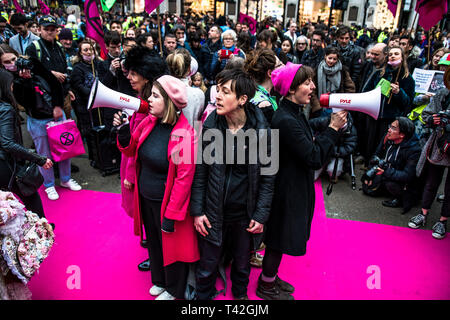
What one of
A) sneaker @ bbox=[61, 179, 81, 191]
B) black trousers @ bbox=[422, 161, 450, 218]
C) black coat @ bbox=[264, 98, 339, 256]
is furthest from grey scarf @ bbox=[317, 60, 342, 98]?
sneaker @ bbox=[61, 179, 81, 191]

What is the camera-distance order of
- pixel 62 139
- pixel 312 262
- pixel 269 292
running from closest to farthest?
pixel 269 292, pixel 312 262, pixel 62 139

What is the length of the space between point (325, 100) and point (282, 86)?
0.32 meters

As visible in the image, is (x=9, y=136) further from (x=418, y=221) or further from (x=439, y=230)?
(x=439, y=230)

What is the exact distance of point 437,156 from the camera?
3.59m

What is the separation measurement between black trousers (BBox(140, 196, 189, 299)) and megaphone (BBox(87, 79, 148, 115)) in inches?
28.2

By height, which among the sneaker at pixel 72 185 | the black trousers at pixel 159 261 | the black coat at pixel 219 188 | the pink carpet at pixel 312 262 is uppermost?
the black coat at pixel 219 188

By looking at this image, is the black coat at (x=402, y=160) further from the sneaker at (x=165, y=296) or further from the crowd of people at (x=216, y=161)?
the sneaker at (x=165, y=296)

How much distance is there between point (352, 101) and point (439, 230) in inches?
95.9

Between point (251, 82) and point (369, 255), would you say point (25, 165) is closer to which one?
point (251, 82)

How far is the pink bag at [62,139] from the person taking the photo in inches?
161

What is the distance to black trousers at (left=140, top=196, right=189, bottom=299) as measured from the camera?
255cm

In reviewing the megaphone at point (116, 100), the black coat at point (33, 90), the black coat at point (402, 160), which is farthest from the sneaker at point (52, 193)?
the black coat at point (402, 160)

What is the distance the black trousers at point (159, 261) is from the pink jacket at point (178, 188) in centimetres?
13

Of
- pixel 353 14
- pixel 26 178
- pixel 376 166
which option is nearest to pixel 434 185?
pixel 376 166
